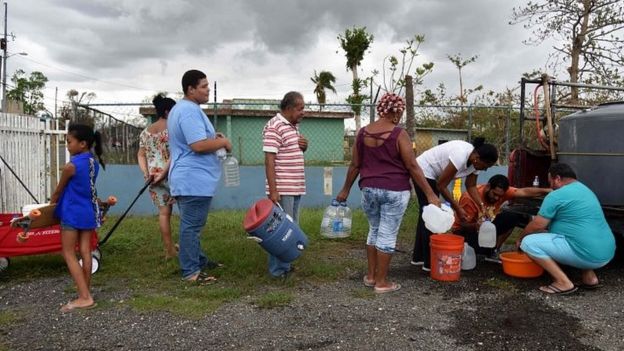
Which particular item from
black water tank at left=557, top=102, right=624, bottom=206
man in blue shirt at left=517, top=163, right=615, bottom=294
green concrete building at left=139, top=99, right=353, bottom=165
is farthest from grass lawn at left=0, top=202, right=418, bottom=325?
green concrete building at left=139, top=99, right=353, bottom=165

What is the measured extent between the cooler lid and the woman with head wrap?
0.82 m

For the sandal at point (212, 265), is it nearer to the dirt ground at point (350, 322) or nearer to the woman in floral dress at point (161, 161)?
the woman in floral dress at point (161, 161)

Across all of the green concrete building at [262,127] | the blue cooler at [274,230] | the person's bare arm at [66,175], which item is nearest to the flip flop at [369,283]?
the blue cooler at [274,230]

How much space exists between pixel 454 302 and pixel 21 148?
5.96 meters

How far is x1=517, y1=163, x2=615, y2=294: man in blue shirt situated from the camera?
14.1ft

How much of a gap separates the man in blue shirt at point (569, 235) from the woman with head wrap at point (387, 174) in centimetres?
99

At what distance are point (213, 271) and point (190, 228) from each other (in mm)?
660

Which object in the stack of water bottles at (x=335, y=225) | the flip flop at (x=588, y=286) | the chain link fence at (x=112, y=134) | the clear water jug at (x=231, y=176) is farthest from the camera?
the chain link fence at (x=112, y=134)

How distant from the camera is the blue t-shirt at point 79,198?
12.8 feet

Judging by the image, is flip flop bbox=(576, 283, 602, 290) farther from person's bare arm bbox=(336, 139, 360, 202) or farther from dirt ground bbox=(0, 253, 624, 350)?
person's bare arm bbox=(336, 139, 360, 202)

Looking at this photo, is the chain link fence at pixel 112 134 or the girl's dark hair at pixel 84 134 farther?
the chain link fence at pixel 112 134

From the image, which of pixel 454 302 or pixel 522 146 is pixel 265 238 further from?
pixel 522 146

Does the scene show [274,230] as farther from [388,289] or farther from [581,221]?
[581,221]

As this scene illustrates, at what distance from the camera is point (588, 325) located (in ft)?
11.9
